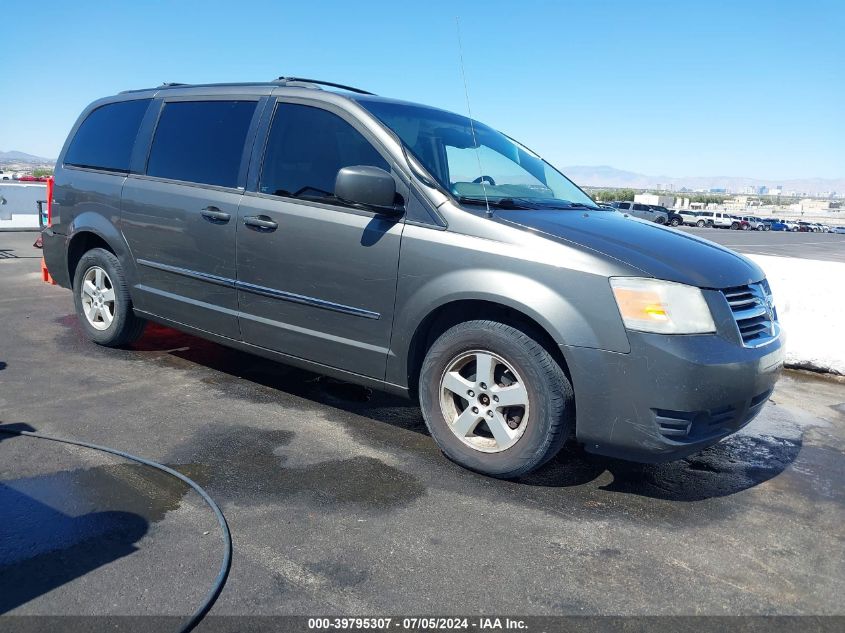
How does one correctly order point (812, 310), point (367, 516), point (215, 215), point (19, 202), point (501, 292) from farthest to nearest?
point (19, 202), point (812, 310), point (215, 215), point (501, 292), point (367, 516)

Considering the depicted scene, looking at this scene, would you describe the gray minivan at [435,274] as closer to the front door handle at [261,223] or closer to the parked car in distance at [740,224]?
the front door handle at [261,223]

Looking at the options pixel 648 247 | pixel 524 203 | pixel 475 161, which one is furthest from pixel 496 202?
pixel 648 247

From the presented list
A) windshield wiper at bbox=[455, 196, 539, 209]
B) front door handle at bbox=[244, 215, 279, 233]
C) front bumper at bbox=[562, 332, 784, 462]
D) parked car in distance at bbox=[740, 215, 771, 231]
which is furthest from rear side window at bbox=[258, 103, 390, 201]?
parked car in distance at bbox=[740, 215, 771, 231]

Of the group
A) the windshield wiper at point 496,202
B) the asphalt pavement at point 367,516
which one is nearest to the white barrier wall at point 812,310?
the asphalt pavement at point 367,516

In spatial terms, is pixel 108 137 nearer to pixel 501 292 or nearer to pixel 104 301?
pixel 104 301

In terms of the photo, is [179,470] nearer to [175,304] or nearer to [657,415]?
[175,304]

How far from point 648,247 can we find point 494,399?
108 cm

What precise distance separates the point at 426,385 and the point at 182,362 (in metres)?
2.59

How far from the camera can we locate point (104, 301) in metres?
5.45

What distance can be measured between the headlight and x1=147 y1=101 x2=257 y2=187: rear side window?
2563 mm

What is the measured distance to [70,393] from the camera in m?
4.49

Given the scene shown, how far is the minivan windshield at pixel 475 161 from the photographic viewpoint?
3873mm

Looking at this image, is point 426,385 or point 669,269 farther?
point 426,385

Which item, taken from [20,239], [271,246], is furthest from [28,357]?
[20,239]
